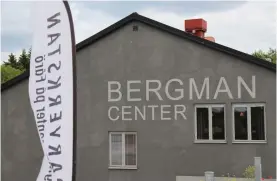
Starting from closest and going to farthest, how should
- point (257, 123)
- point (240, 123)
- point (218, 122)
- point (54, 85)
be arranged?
point (54, 85), point (257, 123), point (240, 123), point (218, 122)

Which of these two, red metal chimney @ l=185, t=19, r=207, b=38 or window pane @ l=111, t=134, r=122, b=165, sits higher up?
red metal chimney @ l=185, t=19, r=207, b=38

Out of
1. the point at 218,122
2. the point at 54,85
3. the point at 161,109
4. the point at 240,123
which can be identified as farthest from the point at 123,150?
the point at 54,85

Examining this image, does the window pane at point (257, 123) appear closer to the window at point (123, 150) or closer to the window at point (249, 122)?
the window at point (249, 122)

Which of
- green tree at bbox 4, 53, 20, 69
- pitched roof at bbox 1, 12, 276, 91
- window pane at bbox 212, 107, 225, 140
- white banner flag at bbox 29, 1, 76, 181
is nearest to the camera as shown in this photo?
white banner flag at bbox 29, 1, 76, 181

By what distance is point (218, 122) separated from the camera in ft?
41.1

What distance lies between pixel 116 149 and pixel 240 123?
360 centimetres

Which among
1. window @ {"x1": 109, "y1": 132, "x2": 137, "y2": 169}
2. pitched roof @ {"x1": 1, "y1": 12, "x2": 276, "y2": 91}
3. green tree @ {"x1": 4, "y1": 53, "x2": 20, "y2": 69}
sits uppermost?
green tree @ {"x1": 4, "y1": 53, "x2": 20, "y2": 69}

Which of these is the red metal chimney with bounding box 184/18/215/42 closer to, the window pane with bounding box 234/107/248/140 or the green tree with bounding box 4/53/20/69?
the window pane with bounding box 234/107/248/140

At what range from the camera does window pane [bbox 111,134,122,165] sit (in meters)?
13.2

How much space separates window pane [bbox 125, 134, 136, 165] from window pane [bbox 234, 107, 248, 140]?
2907mm

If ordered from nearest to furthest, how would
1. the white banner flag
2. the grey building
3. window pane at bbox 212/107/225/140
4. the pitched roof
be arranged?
the white banner flag → the pitched roof → the grey building → window pane at bbox 212/107/225/140

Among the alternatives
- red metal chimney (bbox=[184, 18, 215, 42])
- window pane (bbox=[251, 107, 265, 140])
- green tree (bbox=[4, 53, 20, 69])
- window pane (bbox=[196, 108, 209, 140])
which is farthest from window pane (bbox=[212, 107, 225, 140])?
green tree (bbox=[4, 53, 20, 69])

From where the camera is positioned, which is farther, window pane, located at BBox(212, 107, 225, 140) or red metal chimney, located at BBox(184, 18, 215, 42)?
red metal chimney, located at BBox(184, 18, 215, 42)

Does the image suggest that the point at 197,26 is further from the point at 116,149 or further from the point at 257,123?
the point at 116,149
